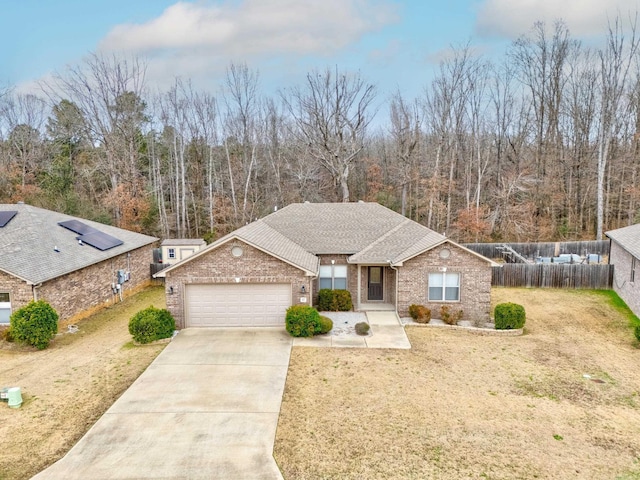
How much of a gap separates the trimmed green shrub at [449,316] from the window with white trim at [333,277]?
179 inches

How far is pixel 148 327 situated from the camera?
14766mm

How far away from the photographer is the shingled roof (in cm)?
1717

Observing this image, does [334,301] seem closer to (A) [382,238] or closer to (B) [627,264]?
(A) [382,238]

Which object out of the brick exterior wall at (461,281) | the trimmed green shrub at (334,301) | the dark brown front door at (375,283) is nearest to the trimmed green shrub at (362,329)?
the brick exterior wall at (461,281)

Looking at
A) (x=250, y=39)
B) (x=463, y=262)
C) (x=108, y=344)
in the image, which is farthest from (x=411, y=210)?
(x=108, y=344)

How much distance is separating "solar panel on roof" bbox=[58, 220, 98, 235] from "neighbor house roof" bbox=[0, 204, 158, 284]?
0.06m

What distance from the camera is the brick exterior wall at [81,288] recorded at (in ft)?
51.7

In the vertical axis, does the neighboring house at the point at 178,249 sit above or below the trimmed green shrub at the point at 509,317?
above

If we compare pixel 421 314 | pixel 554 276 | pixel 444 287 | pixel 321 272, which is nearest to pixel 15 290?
pixel 321 272

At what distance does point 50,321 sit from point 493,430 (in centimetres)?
1442

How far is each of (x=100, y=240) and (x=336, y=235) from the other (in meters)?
11.9

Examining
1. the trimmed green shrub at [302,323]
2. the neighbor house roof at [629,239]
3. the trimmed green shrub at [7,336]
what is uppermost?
the neighbor house roof at [629,239]

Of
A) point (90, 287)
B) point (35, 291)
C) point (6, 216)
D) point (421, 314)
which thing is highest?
point (6, 216)

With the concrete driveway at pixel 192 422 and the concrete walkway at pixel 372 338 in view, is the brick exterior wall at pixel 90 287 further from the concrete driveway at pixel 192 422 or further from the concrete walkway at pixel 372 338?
the concrete walkway at pixel 372 338
